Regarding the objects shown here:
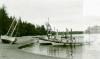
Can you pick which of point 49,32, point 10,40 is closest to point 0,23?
point 49,32

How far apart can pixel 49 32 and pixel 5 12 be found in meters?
8.07

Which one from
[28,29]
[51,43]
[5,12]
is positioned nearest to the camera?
[51,43]

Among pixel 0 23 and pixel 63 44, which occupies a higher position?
pixel 0 23

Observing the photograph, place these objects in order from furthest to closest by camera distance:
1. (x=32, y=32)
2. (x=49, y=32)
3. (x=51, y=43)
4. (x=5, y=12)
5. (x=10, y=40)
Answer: (x=32, y=32) < (x=49, y=32) < (x=5, y=12) < (x=51, y=43) < (x=10, y=40)

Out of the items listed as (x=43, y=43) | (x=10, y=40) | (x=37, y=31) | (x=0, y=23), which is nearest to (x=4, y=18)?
(x=0, y=23)

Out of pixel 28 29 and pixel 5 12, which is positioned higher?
pixel 5 12

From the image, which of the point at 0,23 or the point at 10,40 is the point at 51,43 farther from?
the point at 0,23

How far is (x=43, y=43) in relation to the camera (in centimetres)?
2600

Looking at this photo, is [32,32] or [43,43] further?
[32,32]

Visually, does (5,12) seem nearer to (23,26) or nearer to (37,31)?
(23,26)

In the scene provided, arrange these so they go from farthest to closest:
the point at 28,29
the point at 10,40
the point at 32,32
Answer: the point at 32,32
the point at 28,29
the point at 10,40

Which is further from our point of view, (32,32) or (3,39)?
(32,32)

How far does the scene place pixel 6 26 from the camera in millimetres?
32781

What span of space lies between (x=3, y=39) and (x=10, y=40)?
1.52 m
